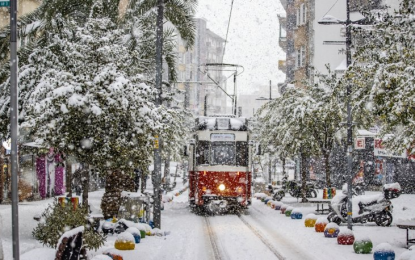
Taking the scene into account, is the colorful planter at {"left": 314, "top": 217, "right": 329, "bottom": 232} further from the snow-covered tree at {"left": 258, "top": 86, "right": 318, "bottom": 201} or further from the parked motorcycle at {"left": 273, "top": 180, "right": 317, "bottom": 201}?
the parked motorcycle at {"left": 273, "top": 180, "right": 317, "bottom": 201}

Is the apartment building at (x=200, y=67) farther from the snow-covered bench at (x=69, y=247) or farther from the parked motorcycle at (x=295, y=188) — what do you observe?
the snow-covered bench at (x=69, y=247)

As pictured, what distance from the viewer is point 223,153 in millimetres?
23344

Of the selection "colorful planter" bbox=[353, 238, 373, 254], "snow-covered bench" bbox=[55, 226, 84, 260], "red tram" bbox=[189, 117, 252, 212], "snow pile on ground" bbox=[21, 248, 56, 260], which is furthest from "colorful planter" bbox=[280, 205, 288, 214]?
"snow-covered bench" bbox=[55, 226, 84, 260]

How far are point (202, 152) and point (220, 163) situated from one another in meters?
0.87

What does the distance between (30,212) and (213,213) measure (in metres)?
7.73

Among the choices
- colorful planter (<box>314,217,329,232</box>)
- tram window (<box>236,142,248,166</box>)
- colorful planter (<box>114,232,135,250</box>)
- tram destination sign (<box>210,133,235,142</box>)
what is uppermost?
tram destination sign (<box>210,133,235,142</box>)

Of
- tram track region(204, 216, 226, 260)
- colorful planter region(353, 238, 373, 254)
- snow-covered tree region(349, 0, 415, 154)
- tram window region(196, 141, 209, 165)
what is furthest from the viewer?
tram window region(196, 141, 209, 165)

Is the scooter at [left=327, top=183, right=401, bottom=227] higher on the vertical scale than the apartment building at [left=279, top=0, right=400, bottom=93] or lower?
lower

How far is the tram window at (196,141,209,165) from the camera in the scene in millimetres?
23266

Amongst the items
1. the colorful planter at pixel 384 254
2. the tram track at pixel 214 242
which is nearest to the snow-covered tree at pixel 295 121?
the tram track at pixel 214 242

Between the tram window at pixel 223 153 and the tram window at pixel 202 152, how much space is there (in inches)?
9.7

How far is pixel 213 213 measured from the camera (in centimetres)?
2481

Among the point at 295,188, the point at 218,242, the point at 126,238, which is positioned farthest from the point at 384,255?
the point at 295,188

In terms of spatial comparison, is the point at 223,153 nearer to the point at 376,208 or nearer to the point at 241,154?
the point at 241,154
